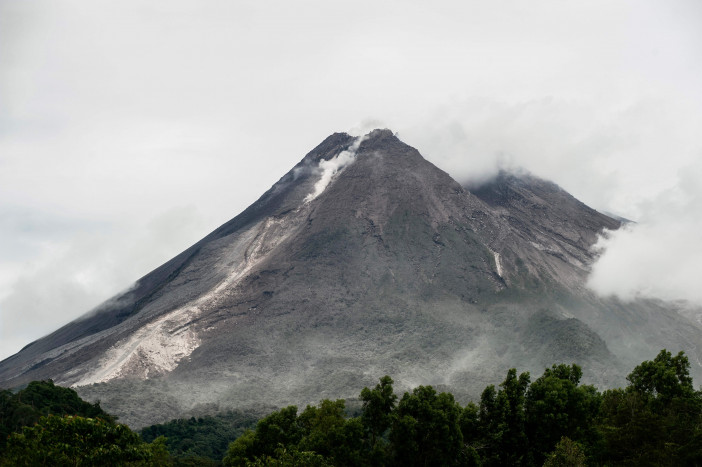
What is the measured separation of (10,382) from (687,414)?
109391 mm

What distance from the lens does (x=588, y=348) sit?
107125 millimetres

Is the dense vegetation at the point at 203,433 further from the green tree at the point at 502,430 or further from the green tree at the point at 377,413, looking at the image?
the green tree at the point at 502,430

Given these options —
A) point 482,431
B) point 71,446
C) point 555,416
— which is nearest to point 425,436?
point 482,431

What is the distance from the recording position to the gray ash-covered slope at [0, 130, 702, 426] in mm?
102312

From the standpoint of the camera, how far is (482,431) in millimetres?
46062

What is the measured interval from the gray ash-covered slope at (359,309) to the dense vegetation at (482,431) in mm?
48909

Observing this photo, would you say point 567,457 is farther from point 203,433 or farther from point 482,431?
point 203,433

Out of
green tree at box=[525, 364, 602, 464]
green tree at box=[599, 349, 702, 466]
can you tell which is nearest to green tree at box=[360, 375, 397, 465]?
green tree at box=[525, 364, 602, 464]

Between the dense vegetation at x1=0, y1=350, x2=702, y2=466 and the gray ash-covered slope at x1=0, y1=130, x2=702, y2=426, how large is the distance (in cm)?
4891

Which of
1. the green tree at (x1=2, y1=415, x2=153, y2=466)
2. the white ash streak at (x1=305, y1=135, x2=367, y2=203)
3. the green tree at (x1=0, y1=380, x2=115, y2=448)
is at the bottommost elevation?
the green tree at (x1=2, y1=415, x2=153, y2=466)

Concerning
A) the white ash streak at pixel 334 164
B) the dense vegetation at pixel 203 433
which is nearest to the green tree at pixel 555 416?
the dense vegetation at pixel 203 433

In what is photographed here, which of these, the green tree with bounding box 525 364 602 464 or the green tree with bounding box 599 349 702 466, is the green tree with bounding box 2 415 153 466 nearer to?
the green tree with bounding box 525 364 602 464

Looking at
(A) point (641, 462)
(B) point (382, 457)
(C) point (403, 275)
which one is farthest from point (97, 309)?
(A) point (641, 462)

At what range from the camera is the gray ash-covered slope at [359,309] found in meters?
102
